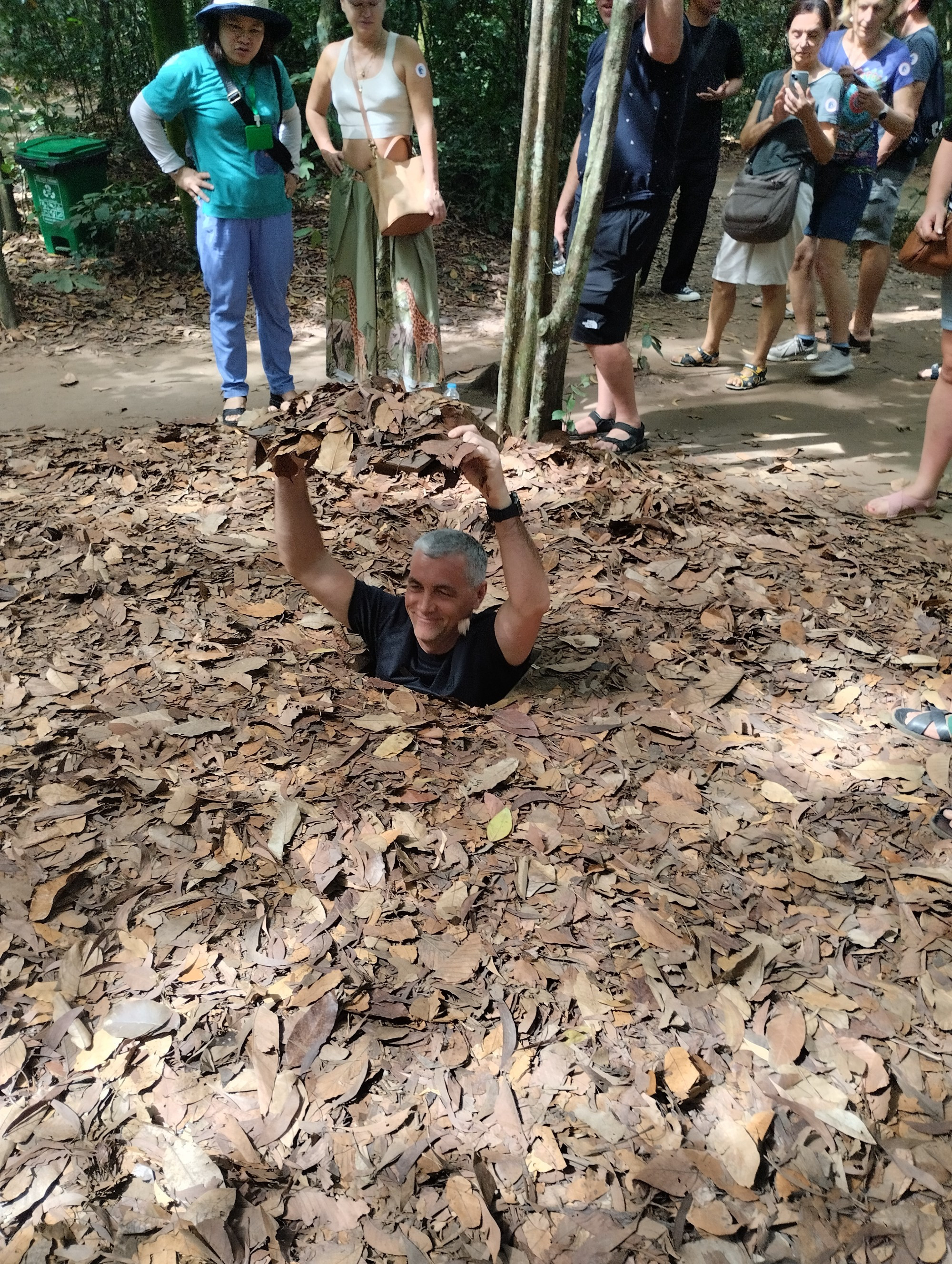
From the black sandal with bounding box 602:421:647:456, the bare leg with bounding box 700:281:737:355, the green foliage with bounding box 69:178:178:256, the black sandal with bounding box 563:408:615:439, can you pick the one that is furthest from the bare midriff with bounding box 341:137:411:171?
the green foliage with bounding box 69:178:178:256

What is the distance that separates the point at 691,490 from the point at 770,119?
2558 mm

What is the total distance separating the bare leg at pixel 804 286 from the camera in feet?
22.2

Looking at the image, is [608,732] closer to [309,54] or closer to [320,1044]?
[320,1044]

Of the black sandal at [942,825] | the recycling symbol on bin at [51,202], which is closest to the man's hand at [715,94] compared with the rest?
the recycling symbol on bin at [51,202]

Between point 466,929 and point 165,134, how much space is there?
15.6 ft

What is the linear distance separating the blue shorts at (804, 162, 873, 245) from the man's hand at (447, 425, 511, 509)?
182 inches

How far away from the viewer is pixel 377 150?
5332 millimetres

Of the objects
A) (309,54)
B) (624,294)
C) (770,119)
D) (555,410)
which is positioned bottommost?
(555,410)

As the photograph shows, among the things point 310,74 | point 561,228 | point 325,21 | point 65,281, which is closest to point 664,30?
point 561,228

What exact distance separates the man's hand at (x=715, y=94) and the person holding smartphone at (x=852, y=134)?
0.99 metres

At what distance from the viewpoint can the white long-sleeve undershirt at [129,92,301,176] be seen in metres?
5.21

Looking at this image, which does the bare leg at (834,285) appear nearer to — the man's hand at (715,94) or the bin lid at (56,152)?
the man's hand at (715,94)

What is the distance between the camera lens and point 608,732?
333 cm

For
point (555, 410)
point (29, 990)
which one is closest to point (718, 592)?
point (555, 410)
